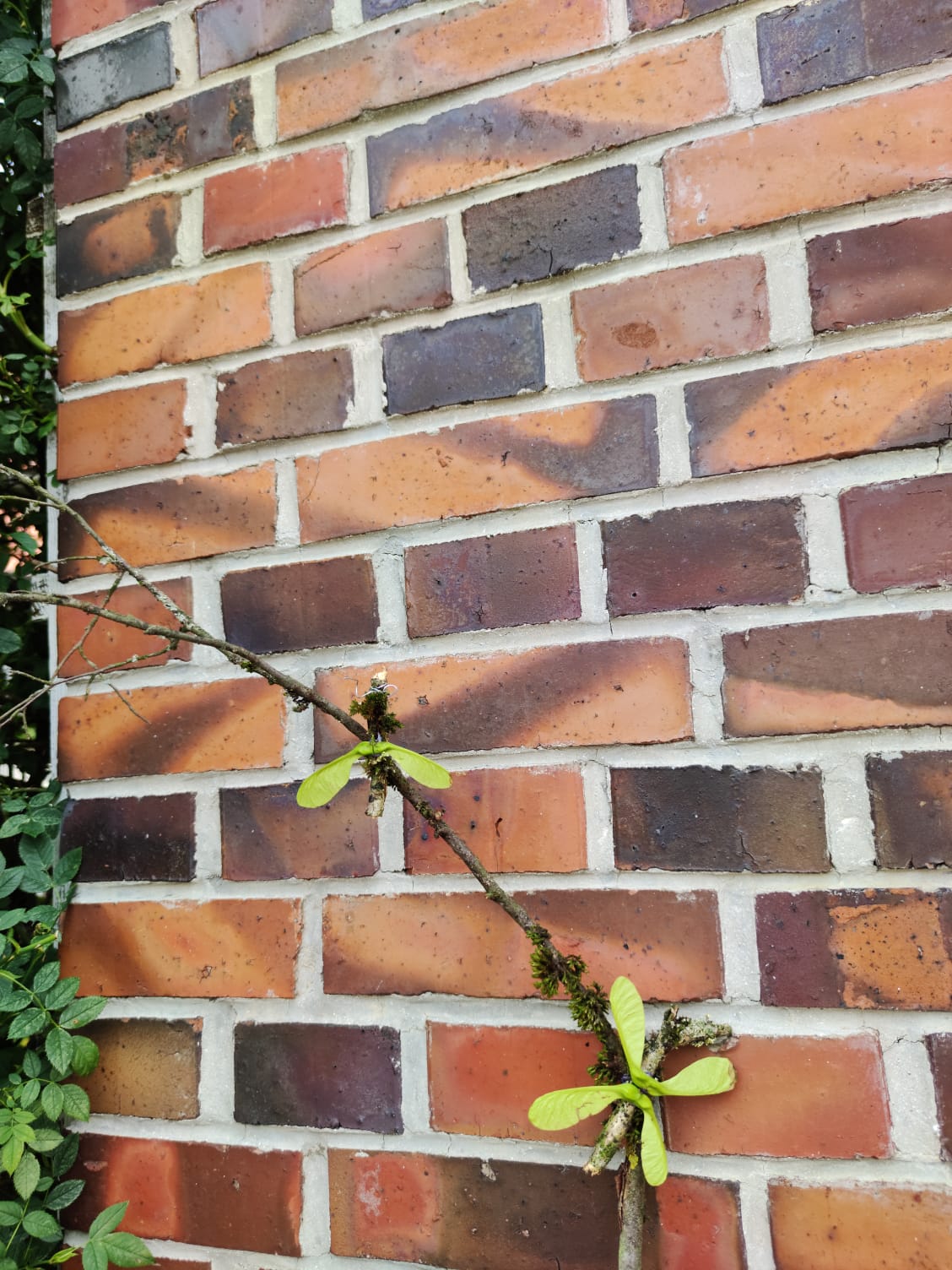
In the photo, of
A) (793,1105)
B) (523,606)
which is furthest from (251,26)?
(793,1105)

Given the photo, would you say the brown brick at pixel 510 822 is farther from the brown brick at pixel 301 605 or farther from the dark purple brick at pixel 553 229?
the dark purple brick at pixel 553 229

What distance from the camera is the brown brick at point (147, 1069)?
27.4 inches

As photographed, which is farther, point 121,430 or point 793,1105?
point 121,430

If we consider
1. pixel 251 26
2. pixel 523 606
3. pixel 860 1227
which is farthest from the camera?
pixel 251 26

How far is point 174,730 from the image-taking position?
73cm

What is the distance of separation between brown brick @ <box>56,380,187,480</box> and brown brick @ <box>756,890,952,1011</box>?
62 cm

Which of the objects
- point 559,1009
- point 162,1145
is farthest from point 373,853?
point 162,1145

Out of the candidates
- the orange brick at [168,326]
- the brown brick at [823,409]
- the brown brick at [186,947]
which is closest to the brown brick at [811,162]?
the brown brick at [823,409]

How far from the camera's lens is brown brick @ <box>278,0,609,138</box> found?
0.68m

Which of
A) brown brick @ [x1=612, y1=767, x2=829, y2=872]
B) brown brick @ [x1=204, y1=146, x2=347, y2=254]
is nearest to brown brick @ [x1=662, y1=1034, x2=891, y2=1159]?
brown brick @ [x1=612, y1=767, x2=829, y2=872]

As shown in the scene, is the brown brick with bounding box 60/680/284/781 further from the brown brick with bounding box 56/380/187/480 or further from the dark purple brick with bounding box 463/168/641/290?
the dark purple brick with bounding box 463/168/641/290

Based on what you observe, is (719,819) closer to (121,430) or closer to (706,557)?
(706,557)

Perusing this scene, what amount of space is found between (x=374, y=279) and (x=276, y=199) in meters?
0.12

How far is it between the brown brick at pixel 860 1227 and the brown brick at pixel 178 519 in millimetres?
618
